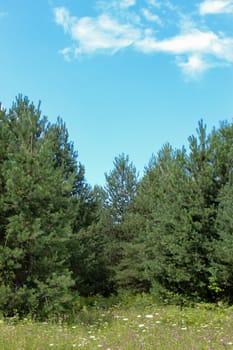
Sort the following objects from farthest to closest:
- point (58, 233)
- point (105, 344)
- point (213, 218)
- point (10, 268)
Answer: point (213, 218) < point (58, 233) < point (10, 268) < point (105, 344)

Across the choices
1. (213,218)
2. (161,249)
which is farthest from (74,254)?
(213,218)

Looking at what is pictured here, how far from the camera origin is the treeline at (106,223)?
10172mm

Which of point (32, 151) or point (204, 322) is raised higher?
→ point (32, 151)

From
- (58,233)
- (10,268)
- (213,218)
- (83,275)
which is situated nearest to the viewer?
(10,268)

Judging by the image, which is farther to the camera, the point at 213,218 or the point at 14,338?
the point at 213,218

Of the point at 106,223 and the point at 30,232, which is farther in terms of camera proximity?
the point at 106,223

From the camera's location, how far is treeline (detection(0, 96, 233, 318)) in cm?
1017

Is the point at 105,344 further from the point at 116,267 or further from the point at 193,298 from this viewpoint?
the point at 116,267

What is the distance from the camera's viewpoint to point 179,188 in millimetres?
16281

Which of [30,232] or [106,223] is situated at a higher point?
[106,223]

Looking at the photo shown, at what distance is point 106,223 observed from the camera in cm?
2584

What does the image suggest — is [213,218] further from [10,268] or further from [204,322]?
A: [10,268]

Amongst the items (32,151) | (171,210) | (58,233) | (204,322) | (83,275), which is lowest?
(204,322)

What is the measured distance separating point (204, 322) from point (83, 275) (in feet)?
33.4
